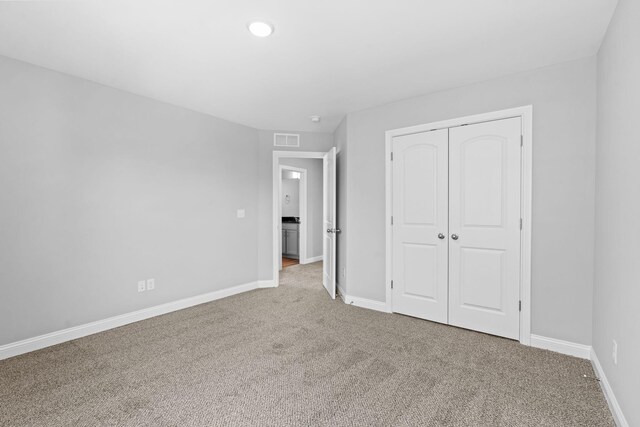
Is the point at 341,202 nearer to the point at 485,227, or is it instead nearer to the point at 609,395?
the point at 485,227

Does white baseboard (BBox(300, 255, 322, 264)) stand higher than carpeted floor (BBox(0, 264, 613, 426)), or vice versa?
white baseboard (BBox(300, 255, 322, 264))

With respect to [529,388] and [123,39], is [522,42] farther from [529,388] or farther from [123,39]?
[123,39]

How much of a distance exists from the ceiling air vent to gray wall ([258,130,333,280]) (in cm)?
5

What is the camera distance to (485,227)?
2953 mm

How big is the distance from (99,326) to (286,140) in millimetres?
3237

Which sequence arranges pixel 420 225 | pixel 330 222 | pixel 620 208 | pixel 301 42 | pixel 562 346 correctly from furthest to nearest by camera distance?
1. pixel 330 222
2. pixel 420 225
3. pixel 562 346
4. pixel 301 42
5. pixel 620 208

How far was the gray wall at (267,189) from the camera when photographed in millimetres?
4695

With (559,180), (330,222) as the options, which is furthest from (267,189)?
(559,180)

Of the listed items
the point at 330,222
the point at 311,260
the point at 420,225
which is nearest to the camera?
the point at 420,225

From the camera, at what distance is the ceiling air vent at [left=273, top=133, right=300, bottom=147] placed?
471cm

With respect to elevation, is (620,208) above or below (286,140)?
below

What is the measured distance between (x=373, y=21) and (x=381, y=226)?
2170mm

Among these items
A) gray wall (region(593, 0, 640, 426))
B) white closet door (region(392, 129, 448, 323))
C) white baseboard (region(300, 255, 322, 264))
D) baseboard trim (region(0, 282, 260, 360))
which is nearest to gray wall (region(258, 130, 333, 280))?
baseboard trim (region(0, 282, 260, 360))

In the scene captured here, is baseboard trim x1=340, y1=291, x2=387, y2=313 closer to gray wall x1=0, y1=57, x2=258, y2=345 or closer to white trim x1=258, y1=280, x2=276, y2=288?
white trim x1=258, y1=280, x2=276, y2=288
